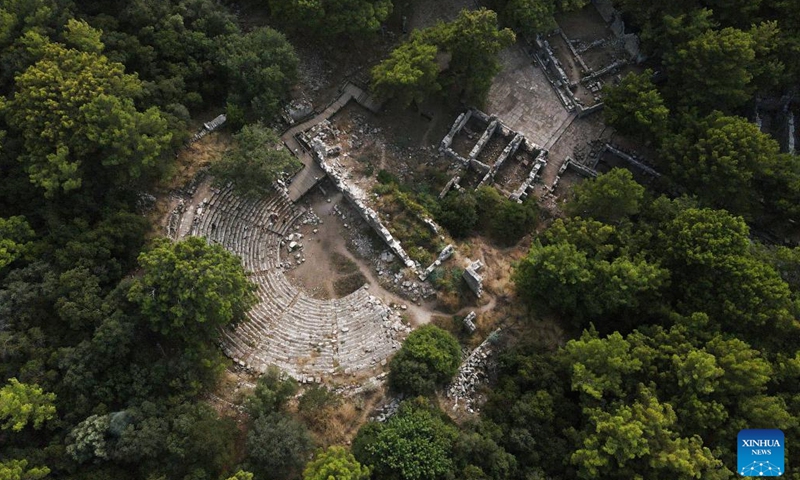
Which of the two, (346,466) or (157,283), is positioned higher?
(157,283)

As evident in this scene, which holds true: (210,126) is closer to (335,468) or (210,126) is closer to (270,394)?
(270,394)

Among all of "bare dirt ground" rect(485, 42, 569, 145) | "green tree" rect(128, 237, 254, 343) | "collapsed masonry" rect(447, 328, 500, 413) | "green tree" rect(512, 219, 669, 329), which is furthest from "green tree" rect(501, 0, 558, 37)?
"green tree" rect(128, 237, 254, 343)

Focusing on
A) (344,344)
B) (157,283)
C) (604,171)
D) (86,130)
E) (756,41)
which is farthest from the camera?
(604,171)

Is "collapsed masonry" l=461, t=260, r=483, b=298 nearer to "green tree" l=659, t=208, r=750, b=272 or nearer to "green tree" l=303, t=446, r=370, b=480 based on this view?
"green tree" l=659, t=208, r=750, b=272

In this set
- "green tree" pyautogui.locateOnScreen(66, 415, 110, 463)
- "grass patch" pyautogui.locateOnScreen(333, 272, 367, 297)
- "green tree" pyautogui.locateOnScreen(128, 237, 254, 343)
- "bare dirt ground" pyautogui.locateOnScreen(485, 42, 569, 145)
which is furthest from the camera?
"bare dirt ground" pyautogui.locateOnScreen(485, 42, 569, 145)

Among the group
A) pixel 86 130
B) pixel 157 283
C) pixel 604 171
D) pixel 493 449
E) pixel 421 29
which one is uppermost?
pixel 421 29

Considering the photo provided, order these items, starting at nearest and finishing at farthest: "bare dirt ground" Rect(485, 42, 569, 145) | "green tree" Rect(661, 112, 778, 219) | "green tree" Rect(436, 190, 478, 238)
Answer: "green tree" Rect(661, 112, 778, 219) → "green tree" Rect(436, 190, 478, 238) → "bare dirt ground" Rect(485, 42, 569, 145)

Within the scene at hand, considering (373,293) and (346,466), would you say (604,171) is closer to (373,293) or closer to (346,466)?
(373,293)

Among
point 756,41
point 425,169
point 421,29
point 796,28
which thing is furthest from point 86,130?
point 796,28
